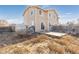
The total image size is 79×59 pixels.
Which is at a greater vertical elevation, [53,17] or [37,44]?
[53,17]

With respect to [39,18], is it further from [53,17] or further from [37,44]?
[37,44]

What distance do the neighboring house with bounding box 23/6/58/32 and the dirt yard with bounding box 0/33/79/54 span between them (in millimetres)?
101

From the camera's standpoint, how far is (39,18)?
6.98 ft

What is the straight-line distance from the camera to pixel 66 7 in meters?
2.09

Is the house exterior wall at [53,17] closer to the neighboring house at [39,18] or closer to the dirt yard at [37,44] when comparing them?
the neighboring house at [39,18]

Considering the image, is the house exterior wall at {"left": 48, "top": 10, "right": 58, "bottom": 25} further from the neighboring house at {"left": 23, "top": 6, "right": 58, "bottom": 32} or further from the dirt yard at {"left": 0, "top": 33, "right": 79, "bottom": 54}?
the dirt yard at {"left": 0, "top": 33, "right": 79, "bottom": 54}

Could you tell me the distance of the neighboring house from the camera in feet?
6.92

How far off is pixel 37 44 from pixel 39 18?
26 cm

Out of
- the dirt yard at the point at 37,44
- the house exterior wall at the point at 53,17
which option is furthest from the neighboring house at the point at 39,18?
the dirt yard at the point at 37,44

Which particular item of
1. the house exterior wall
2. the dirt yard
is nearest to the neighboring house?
the house exterior wall

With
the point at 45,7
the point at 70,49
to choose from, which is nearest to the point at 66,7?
the point at 45,7

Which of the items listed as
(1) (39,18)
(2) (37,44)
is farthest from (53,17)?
(2) (37,44)
